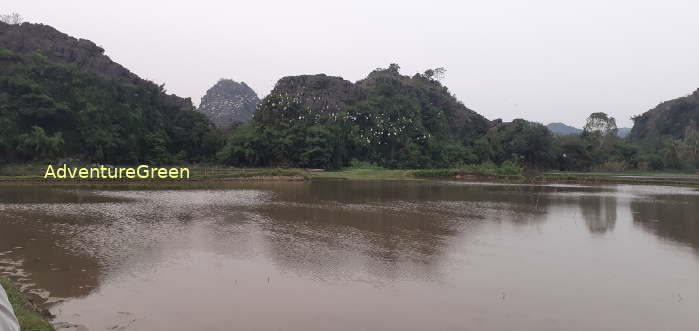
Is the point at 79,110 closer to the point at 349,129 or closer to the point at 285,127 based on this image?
the point at 285,127

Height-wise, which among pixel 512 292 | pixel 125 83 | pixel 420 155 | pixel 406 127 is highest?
pixel 125 83

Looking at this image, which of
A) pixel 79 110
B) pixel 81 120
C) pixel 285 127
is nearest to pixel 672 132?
pixel 285 127

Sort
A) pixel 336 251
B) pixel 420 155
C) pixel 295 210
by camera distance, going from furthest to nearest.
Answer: pixel 420 155 → pixel 295 210 → pixel 336 251

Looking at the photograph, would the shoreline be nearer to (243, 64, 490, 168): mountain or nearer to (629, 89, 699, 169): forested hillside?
(243, 64, 490, 168): mountain

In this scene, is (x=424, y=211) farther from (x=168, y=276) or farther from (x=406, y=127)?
(x=406, y=127)

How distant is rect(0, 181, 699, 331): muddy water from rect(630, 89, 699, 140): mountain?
7129cm

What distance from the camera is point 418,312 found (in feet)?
28.0

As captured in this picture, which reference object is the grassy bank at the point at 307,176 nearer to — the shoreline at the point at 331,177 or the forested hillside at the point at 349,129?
the shoreline at the point at 331,177

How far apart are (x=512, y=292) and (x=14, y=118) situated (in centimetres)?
4749

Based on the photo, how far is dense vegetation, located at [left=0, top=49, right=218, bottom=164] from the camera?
4112cm

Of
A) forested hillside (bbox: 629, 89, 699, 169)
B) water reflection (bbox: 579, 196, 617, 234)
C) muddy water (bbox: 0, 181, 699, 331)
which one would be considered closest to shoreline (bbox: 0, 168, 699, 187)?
muddy water (bbox: 0, 181, 699, 331)

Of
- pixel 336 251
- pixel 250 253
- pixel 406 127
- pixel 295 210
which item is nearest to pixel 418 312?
pixel 336 251

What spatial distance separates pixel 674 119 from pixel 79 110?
95.1 meters

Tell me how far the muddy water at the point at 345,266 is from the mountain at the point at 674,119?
234 ft
